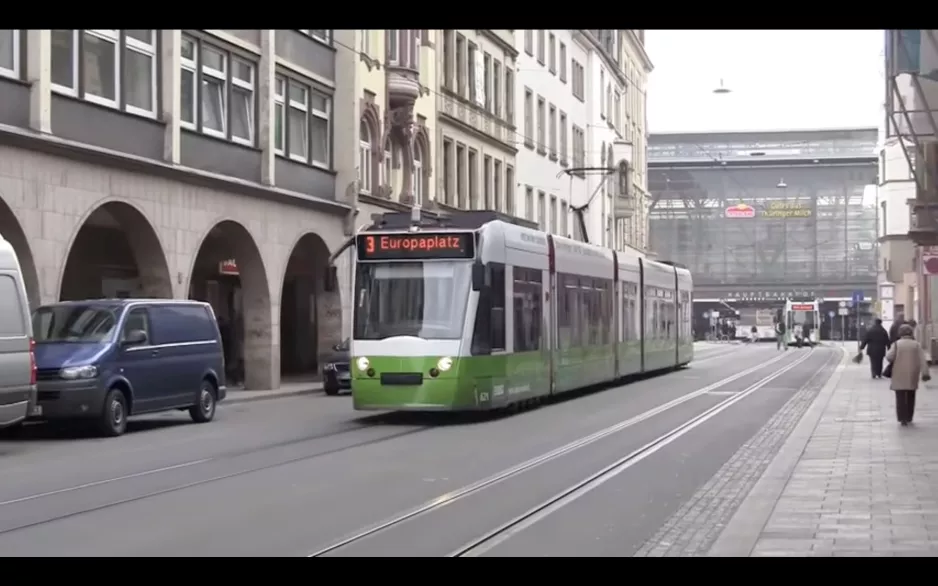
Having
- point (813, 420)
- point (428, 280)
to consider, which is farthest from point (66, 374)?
point (813, 420)

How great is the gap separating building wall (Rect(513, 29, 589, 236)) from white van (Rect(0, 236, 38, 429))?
41.9 metres

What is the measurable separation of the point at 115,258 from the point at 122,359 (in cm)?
1362

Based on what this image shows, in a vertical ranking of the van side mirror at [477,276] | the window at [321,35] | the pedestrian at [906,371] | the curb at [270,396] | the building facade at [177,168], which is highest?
the window at [321,35]

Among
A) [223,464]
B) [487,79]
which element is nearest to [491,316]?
[223,464]

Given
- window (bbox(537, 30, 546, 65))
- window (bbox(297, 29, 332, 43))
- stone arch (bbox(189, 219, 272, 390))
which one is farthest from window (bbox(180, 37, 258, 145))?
window (bbox(537, 30, 546, 65))

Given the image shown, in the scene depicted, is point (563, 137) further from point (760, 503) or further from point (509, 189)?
point (760, 503)

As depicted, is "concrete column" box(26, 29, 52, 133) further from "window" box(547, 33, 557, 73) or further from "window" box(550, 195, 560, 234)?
"window" box(550, 195, 560, 234)

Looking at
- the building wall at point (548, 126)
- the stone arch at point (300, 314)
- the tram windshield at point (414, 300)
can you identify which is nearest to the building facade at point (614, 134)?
the building wall at point (548, 126)

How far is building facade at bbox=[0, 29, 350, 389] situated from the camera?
82.5 ft

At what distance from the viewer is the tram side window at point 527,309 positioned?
79.4 ft

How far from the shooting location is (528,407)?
26703mm

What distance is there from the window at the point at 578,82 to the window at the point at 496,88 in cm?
1479

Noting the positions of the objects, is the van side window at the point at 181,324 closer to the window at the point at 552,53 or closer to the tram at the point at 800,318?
the window at the point at 552,53
